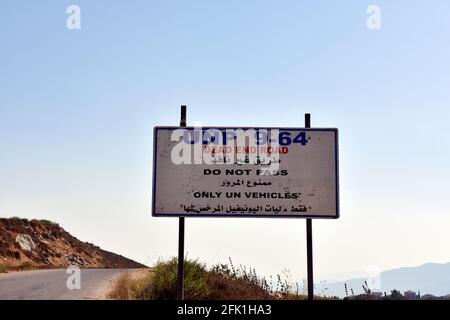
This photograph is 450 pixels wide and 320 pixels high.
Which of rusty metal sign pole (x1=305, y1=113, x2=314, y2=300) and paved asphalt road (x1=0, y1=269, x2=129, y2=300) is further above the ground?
rusty metal sign pole (x1=305, y1=113, x2=314, y2=300)

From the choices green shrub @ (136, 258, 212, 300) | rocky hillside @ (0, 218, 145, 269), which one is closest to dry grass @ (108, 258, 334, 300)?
green shrub @ (136, 258, 212, 300)

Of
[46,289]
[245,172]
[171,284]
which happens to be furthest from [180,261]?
[46,289]

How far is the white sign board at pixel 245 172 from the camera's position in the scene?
13.4 m

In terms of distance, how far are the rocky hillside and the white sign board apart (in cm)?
2570

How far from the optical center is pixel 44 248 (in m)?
48.3

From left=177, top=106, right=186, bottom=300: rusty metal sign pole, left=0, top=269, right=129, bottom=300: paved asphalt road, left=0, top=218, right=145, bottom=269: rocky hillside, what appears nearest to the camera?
left=177, top=106, right=186, bottom=300: rusty metal sign pole

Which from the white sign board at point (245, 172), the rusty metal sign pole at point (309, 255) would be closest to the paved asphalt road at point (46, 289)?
the white sign board at point (245, 172)

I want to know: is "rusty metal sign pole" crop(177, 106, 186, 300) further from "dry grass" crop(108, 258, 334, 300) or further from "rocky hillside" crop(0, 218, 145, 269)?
"rocky hillside" crop(0, 218, 145, 269)

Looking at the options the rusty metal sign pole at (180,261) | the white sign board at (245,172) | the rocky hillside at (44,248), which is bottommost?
the rocky hillside at (44,248)

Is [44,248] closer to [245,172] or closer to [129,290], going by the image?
[129,290]

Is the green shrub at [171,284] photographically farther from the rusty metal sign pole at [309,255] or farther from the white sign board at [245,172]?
the rusty metal sign pole at [309,255]

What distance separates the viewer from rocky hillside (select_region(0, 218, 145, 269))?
40.9 meters

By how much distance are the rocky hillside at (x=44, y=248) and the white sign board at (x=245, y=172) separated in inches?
1012
